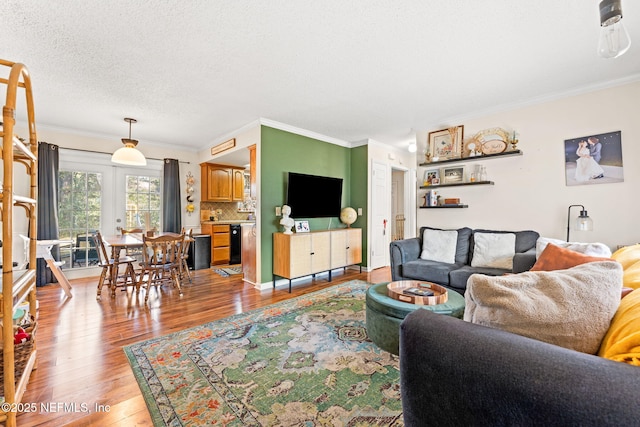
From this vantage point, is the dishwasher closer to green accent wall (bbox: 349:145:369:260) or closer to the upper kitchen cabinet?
the upper kitchen cabinet

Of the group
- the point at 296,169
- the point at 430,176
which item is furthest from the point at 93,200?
the point at 430,176

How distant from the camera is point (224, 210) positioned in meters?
6.29

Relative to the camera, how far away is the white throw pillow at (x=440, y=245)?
3455mm

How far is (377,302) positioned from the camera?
6.81 ft

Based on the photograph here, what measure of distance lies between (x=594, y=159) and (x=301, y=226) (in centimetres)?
368

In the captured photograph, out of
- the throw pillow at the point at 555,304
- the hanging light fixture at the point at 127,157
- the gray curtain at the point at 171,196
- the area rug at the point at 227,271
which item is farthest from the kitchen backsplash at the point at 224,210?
the throw pillow at the point at 555,304

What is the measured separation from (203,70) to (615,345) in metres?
3.18

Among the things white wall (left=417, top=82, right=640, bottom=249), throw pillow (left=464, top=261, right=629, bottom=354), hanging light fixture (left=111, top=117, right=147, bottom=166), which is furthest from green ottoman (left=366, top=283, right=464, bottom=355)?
hanging light fixture (left=111, top=117, right=147, bottom=166)

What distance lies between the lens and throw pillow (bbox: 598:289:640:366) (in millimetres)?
641

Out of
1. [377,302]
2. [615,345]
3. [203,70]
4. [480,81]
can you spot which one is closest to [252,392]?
[377,302]

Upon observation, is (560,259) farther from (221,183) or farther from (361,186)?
(221,183)

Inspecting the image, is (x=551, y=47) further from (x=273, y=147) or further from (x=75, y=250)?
(x=75, y=250)

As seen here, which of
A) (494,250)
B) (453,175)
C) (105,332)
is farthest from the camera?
(453,175)

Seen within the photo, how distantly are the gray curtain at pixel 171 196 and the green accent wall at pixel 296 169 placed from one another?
249 cm
